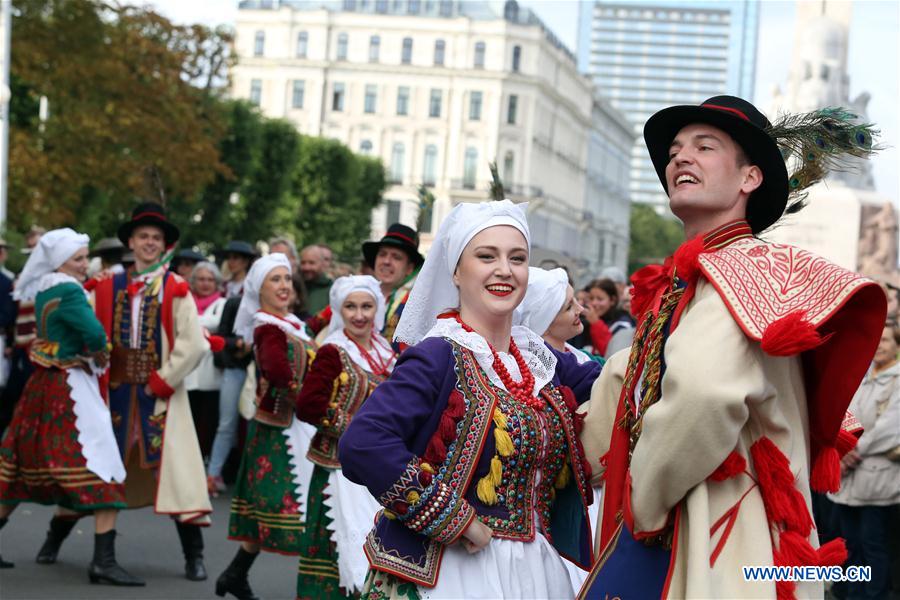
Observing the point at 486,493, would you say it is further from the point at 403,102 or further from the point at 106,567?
the point at 403,102

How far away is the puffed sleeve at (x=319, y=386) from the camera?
6.86m

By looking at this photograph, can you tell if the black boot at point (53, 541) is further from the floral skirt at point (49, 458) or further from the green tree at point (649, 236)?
the green tree at point (649, 236)

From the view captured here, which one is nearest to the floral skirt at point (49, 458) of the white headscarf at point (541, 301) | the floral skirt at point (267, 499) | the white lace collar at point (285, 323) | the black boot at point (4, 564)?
the black boot at point (4, 564)

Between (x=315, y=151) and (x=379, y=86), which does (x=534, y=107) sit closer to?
(x=379, y=86)

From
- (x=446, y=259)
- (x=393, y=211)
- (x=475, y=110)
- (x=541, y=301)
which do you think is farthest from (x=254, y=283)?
(x=475, y=110)

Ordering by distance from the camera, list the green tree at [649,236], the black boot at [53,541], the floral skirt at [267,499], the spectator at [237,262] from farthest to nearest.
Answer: the green tree at [649,236]
the spectator at [237,262]
the black boot at [53,541]
the floral skirt at [267,499]

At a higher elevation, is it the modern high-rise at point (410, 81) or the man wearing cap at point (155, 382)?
the modern high-rise at point (410, 81)

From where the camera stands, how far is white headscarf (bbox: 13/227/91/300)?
343 inches

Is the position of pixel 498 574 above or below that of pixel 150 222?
below

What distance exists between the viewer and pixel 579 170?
130250 millimetres

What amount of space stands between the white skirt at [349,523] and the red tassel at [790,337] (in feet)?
11.8

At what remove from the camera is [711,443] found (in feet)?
11.0

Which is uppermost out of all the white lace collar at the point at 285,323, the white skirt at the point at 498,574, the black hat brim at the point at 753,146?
the black hat brim at the point at 753,146

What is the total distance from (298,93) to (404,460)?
105538 millimetres
